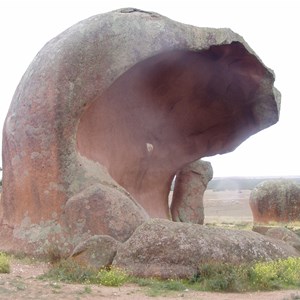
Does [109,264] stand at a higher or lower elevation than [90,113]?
lower

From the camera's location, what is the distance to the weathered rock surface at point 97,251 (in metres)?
9.07

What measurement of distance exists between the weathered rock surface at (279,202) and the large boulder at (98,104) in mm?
12680

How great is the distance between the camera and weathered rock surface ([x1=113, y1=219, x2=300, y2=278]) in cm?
874

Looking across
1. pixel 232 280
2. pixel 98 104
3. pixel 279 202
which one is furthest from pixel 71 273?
pixel 279 202

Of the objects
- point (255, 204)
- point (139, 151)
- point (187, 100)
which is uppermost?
point (187, 100)

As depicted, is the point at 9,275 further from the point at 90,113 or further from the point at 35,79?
the point at 90,113

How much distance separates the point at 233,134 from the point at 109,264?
8.75 meters

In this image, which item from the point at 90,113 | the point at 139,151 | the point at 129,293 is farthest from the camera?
the point at 139,151

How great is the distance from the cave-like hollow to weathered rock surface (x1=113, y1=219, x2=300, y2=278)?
3.45 m

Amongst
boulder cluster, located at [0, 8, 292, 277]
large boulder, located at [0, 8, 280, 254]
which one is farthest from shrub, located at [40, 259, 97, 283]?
large boulder, located at [0, 8, 280, 254]

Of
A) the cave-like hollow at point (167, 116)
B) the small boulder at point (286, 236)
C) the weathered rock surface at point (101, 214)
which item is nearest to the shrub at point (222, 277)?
the weathered rock surface at point (101, 214)

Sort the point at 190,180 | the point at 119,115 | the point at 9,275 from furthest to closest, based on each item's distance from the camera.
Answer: the point at 190,180 < the point at 119,115 < the point at 9,275

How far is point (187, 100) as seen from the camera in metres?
16.2

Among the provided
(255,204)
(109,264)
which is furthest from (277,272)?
(255,204)
